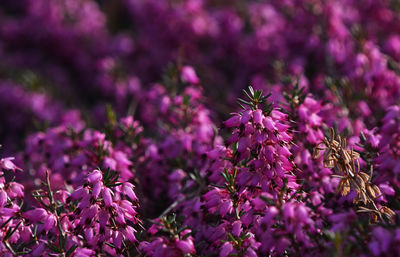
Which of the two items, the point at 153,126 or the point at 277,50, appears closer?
the point at 153,126

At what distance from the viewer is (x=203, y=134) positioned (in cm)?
446

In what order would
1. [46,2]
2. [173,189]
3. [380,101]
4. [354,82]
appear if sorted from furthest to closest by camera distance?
[46,2]
[354,82]
[380,101]
[173,189]

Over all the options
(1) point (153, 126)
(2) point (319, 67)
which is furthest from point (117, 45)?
(2) point (319, 67)

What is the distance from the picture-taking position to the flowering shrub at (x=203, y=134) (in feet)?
9.16

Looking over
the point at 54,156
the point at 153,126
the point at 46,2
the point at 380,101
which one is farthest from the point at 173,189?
the point at 46,2

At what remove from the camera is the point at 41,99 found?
6668mm

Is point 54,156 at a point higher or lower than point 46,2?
lower

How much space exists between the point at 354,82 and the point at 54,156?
3559 millimetres

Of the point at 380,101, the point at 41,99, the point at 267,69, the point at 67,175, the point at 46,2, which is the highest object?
the point at 46,2

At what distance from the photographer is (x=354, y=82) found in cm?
569

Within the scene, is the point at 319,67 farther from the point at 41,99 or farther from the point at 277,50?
the point at 41,99

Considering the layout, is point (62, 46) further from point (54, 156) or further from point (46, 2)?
point (54, 156)

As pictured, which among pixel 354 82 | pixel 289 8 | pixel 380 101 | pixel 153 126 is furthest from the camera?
pixel 289 8

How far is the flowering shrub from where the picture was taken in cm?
279
